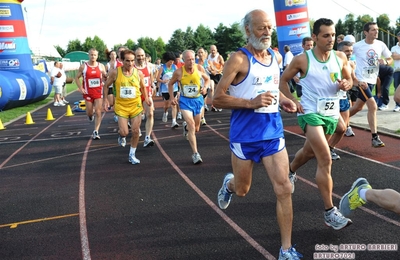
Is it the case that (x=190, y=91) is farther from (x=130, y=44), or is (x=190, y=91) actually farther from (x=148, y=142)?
(x=130, y=44)

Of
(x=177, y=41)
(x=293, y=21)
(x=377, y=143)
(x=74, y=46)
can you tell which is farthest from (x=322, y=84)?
(x=74, y=46)

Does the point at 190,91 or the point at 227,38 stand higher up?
the point at 227,38

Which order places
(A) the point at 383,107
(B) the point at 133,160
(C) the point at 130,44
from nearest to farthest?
(B) the point at 133,160
(A) the point at 383,107
(C) the point at 130,44

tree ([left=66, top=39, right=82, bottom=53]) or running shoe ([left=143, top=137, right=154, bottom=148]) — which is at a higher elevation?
tree ([left=66, top=39, right=82, bottom=53])

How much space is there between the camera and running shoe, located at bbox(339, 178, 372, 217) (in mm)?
3512

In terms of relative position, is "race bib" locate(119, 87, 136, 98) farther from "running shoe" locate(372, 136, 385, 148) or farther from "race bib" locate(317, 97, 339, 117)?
"running shoe" locate(372, 136, 385, 148)

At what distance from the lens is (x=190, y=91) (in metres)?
7.53

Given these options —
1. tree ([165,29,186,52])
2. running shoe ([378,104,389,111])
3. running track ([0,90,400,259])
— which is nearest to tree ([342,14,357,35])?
tree ([165,29,186,52])

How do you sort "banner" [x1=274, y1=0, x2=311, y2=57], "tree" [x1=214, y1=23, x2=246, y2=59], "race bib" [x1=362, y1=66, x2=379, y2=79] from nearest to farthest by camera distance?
"race bib" [x1=362, y1=66, x2=379, y2=79] → "banner" [x1=274, y1=0, x2=311, y2=57] → "tree" [x1=214, y1=23, x2=246, y2=59]

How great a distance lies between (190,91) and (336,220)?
429cm

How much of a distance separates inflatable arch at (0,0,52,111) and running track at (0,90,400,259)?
9614 millimetres

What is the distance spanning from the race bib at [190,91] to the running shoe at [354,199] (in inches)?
168

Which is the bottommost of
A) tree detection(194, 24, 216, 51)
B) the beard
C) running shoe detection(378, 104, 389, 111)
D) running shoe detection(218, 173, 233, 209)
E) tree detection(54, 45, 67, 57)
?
running shoe detection(378, 104, 389, 111)

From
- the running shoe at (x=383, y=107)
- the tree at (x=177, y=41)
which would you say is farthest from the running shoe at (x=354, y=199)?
the tree at (x=177, y=41)
